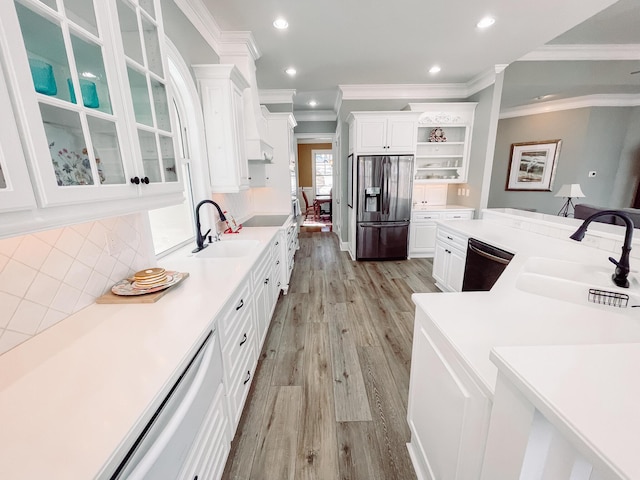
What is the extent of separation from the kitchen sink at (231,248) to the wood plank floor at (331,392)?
86 centimetres

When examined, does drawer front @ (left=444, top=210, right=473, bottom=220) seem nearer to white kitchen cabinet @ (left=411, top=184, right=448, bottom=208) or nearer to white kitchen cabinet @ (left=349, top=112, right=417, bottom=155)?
white kitchen cabinet @ (left=411, top=184, right=448, bottom=208)

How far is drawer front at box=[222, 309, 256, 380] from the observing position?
1.27m

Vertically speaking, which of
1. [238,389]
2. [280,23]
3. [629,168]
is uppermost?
[280,23]

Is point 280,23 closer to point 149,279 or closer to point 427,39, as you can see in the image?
point 427,39

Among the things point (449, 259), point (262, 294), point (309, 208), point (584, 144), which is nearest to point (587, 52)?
point (584, 144)

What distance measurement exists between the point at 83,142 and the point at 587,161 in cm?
748

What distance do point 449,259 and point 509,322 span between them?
7.11 feet

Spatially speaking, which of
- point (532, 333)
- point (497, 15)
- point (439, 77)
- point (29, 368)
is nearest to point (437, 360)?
point (532, 333)

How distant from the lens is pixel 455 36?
2811 millimetres

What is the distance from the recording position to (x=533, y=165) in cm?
550

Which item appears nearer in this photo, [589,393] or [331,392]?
[589,393]

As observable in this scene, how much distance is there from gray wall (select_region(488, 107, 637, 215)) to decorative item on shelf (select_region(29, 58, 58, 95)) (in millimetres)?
7339

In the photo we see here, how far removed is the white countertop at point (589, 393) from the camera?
15.2 inches

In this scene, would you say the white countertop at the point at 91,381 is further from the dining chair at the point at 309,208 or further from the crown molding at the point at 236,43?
the dining chair at the point at 309,208
